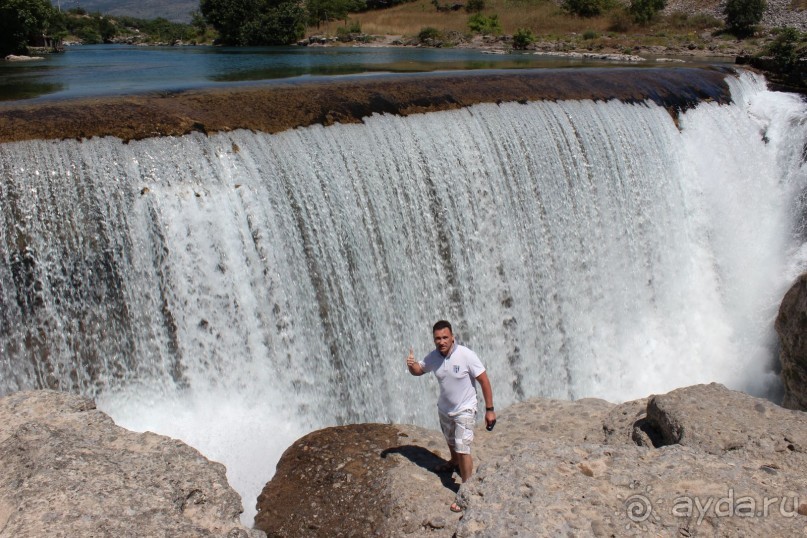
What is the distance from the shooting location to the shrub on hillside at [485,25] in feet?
138

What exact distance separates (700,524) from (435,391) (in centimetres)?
467

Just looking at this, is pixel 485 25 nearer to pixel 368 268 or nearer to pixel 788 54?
pixel 788 54

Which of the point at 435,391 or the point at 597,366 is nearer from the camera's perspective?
the point at 435,391

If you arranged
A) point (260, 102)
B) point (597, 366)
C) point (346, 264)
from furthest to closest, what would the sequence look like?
point (597, 366)
point (260, 102)
point (346, 264)

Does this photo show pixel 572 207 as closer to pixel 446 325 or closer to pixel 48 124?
pixel 446 325

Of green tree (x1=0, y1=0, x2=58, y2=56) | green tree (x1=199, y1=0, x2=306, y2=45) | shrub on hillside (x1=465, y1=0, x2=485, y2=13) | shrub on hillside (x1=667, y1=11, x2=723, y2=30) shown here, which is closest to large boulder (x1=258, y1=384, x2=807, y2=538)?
green tree (x1=0, y1=0, x2=58, y2=56)

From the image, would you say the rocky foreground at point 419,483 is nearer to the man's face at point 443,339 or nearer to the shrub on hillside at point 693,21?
the man's face at point 443,339

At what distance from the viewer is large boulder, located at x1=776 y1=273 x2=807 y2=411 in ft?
26.5

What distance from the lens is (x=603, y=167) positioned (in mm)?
10156

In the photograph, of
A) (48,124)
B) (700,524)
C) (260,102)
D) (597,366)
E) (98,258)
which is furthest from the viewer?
(597,366)

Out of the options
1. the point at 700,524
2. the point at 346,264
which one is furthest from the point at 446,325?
the point at 346,264

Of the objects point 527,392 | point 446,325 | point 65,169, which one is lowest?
point 527,392

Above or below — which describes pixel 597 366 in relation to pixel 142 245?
below

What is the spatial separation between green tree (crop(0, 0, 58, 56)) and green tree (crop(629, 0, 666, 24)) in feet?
→ 105
